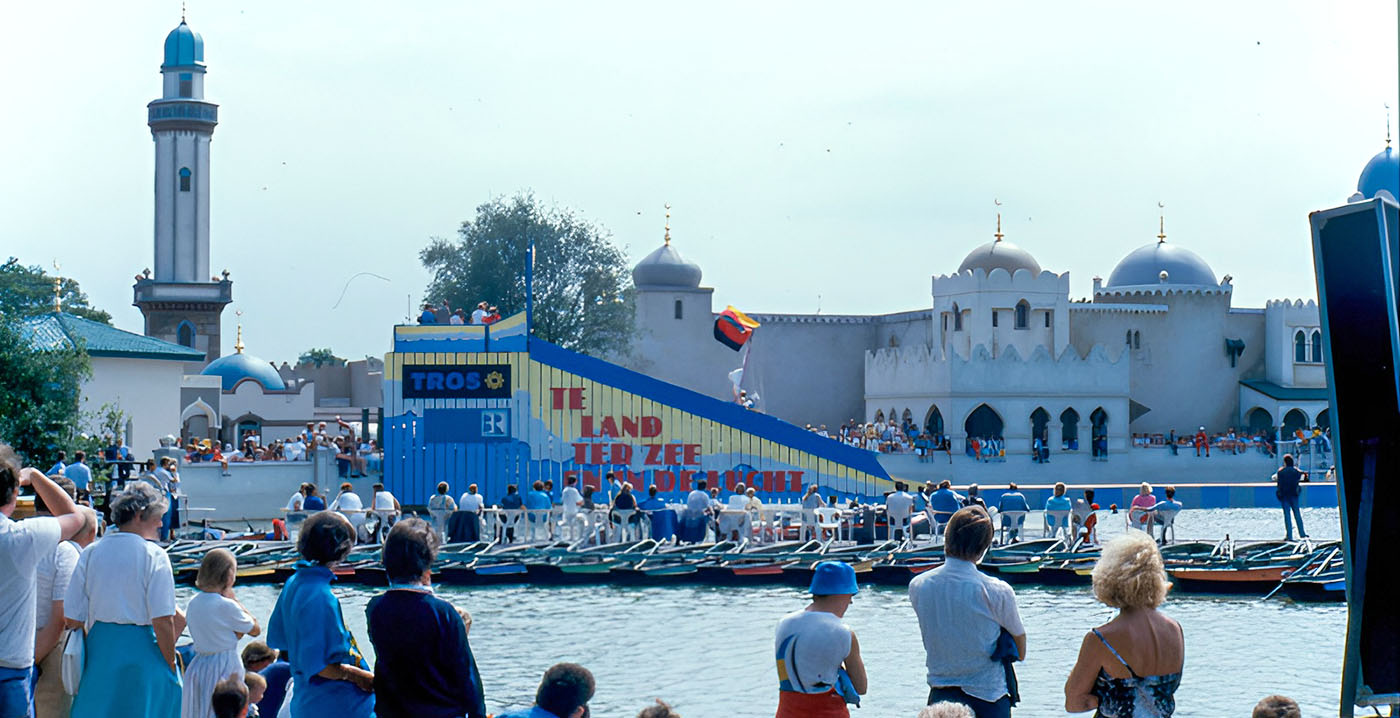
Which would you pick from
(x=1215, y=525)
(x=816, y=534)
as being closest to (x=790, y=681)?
(x=816, y=534)

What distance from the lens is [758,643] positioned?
18.6 m

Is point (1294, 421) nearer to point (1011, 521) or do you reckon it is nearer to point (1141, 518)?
point (1011, 521)

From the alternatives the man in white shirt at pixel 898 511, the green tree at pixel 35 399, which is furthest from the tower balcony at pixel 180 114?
the man in white shirt at pixel 898 511

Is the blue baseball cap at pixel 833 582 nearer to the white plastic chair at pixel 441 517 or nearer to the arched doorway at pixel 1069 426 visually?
the white plastic chair at pixel 441 517

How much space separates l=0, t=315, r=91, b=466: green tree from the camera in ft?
101

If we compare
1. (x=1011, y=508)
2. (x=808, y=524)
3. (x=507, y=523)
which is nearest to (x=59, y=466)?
(x=507, y=523)

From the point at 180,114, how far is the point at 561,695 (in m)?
58.9

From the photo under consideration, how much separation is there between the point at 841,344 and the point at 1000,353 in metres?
10.3

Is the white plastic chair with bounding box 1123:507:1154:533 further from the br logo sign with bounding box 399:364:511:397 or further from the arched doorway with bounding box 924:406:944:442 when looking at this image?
the arched doorway with bounding box 924:406:944:442

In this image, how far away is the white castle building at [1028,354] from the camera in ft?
172

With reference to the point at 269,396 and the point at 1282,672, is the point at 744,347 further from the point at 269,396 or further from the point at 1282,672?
the point at 1282,672

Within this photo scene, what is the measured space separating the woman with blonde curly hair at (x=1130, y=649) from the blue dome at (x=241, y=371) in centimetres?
5891

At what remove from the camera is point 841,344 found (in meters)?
62.3

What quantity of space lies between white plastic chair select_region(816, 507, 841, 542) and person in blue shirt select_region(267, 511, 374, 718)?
67.5 feet
